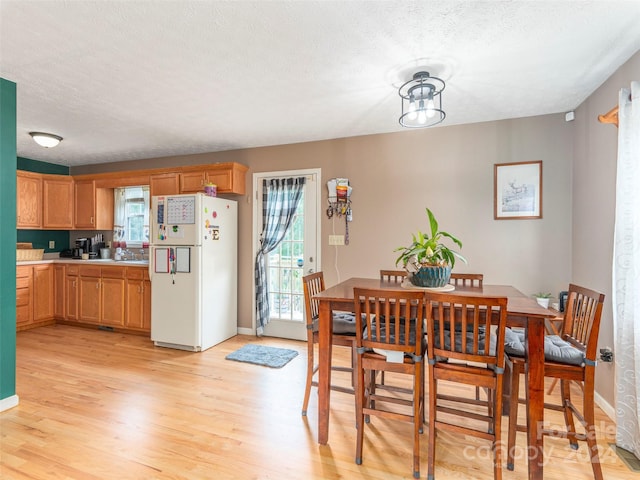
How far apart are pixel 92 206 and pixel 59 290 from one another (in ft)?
4.20

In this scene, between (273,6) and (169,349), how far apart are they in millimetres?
3517

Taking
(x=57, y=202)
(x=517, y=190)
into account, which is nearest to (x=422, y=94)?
→ (x=517, y=190)

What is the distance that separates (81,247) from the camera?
16.5 ft

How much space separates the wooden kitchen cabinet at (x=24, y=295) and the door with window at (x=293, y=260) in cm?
313

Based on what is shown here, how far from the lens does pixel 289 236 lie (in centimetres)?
403

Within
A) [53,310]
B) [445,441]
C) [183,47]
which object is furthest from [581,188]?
[53,310]

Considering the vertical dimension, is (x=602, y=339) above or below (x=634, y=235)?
below

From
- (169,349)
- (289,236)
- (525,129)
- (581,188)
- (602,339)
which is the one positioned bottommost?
(169,349)

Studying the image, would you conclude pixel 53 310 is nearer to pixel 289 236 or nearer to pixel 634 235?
pixel 289 236

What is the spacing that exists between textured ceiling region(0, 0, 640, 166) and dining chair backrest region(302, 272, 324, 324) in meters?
1.50

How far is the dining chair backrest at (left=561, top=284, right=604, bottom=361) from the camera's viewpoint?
1.64 meters

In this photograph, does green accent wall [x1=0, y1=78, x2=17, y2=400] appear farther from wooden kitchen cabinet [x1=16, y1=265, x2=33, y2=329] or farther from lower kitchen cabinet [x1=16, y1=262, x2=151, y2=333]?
wooden kitchen cabinet [x1=16, y1=265, x2=33, y2=329]

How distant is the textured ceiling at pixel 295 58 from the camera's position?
5.44 ft

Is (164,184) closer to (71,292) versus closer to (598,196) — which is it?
(71,292)
